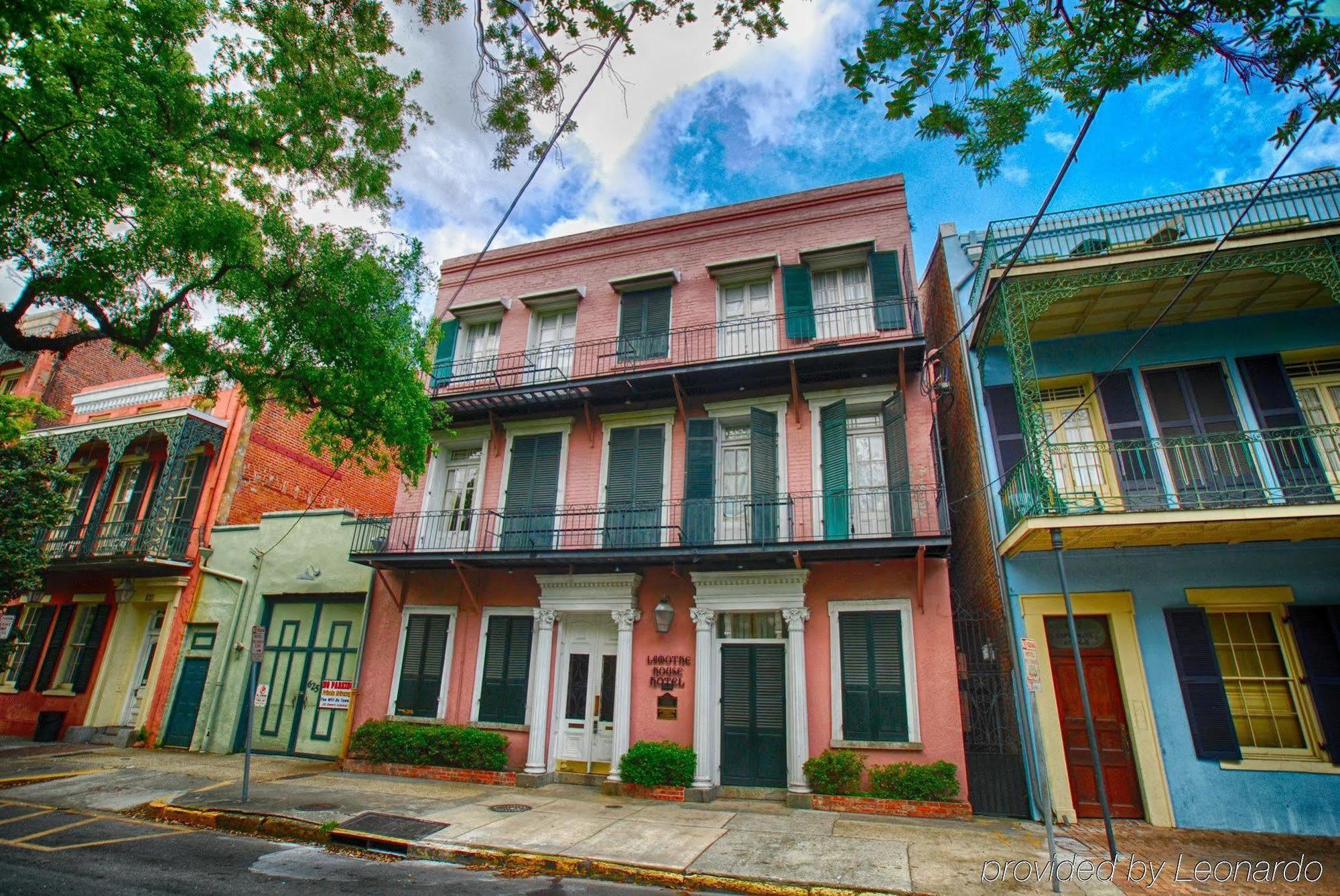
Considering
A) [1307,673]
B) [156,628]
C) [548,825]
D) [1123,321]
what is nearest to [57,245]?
[548,825]

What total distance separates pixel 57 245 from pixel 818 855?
11.3 metres

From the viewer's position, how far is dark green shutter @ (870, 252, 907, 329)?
39.3ft

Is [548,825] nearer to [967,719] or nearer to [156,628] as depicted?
[967,719]

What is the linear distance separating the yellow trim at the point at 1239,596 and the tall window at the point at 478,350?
1341 cm

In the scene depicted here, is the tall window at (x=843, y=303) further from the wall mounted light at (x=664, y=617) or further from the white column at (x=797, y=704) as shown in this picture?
the wall mounted light at (x=664, y=617)

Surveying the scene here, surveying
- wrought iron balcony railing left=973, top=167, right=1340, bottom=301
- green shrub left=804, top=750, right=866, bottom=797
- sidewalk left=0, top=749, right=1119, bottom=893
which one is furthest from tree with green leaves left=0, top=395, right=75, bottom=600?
wrought iron balcony railing left=973, top=167, right=1340, bottom=301

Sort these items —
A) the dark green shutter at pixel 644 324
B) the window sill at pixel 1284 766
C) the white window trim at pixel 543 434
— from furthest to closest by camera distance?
the dark green shutter at pixel 644 324 < the white window trim at pixel 543 434 < the window sill at pixel 1284 766

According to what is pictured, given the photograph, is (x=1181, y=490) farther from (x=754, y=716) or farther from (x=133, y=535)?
(x=133, y=535)

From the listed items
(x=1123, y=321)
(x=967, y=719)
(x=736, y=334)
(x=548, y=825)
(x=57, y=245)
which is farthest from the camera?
(x=736, y=334)

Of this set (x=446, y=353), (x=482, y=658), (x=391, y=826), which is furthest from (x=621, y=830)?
(x=446, y=353)

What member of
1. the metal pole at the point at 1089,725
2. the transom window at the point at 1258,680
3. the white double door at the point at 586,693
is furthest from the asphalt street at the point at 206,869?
the transom window at the point at 1258,680

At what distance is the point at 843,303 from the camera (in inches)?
503

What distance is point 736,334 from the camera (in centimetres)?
1311

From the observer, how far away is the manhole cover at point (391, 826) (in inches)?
306
